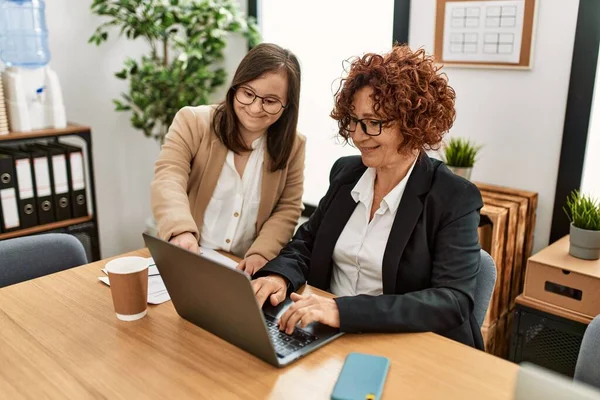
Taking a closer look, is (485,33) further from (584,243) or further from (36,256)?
(36,256)

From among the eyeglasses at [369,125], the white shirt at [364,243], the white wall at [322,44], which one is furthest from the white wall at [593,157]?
the eyeglasses at [369,125]

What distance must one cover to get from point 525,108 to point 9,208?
2.40m

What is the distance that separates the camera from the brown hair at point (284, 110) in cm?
173

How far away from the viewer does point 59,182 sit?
2908 millimetres

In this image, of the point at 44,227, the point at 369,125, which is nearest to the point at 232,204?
the point at 369,125

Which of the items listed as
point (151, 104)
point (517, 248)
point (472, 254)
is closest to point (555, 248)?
point (517, 248)

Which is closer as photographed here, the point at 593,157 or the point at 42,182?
the point at 593,157

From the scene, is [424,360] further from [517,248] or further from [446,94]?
[517,248]

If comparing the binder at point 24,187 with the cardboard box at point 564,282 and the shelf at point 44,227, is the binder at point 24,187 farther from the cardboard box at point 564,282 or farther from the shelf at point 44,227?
the cardboard box at point 564,282

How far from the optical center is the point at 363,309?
1.31 metres

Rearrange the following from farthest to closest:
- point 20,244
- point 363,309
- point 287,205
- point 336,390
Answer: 1. point 287,205
2. point 20,244
3. point 363,309
4. point 336,390

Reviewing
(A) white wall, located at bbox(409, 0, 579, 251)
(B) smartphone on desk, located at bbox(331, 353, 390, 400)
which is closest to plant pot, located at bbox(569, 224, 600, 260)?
(A) white wall, located at bbox(409, 0, 579, 251)

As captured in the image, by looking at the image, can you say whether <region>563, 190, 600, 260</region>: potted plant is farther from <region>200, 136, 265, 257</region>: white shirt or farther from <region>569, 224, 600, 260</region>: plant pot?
<region>200, 136, 265, 257</region>: white shirt

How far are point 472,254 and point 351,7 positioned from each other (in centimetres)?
198
